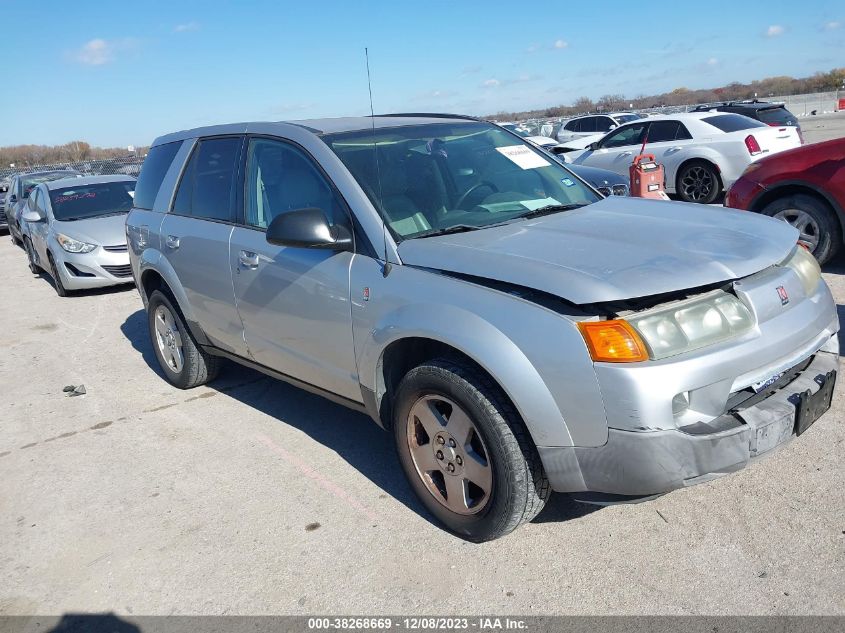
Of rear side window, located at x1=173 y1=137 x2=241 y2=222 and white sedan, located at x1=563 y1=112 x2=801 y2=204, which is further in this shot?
white sedan, located at x1=563 y1=112 x2=801 y2=204

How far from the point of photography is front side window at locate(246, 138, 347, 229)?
3721mm

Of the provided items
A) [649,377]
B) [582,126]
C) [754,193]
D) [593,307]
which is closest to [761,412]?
[649,377]

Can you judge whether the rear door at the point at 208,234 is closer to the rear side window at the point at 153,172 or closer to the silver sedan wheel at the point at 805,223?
the rear side window at the point at 153,172

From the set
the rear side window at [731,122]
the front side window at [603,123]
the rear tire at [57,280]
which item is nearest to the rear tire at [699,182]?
the rear side window at [731,122]

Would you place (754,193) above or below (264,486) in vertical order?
above

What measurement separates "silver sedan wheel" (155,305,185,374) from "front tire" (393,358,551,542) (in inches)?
105

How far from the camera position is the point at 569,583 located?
2904 mm

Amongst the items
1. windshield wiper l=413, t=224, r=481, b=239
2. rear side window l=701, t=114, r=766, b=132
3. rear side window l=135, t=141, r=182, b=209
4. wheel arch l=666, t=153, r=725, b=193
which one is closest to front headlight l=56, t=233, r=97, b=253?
rear side window l=135, t=141, r=182, b=209

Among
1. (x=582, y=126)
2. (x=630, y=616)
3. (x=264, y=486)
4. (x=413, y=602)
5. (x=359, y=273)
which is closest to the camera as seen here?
(x=630, y=616)

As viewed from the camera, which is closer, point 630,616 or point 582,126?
point 630,616

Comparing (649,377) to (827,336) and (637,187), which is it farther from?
(637,187)

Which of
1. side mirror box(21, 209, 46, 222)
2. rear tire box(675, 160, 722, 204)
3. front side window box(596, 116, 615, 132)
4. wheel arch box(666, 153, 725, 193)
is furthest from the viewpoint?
front side window box(596, 116, 615, 132)

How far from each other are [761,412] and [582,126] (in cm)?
2076

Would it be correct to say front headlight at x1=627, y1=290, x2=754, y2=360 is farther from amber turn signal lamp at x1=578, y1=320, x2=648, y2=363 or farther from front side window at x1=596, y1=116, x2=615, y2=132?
front side window at x1=596, y1=116, x2=615, y2=132
